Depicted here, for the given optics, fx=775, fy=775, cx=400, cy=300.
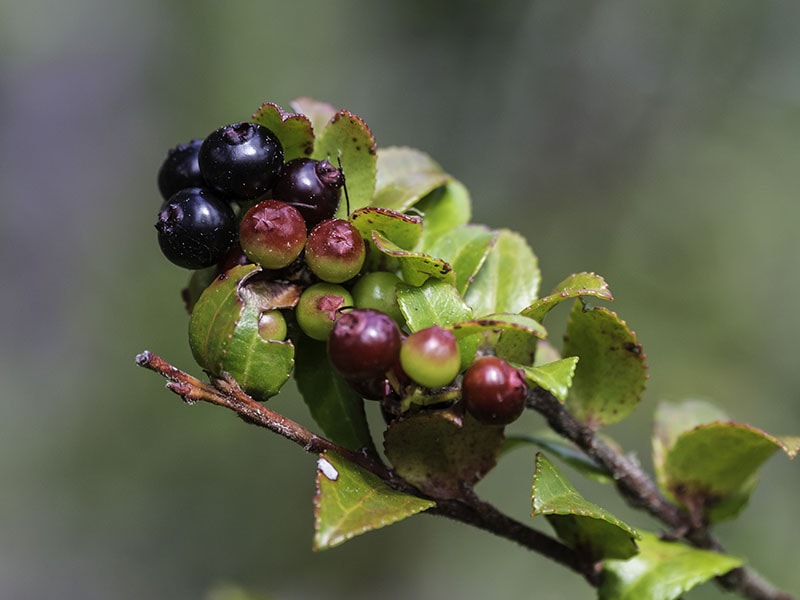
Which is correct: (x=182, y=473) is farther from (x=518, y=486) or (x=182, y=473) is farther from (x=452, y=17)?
(x=452, y=17)

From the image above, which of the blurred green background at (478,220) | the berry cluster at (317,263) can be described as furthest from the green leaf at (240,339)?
the blurred green background at (478,220)

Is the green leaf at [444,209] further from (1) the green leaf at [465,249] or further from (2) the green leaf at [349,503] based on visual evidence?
(2) the green leaf at [349,503]

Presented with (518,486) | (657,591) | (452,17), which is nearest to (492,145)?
(452,17)

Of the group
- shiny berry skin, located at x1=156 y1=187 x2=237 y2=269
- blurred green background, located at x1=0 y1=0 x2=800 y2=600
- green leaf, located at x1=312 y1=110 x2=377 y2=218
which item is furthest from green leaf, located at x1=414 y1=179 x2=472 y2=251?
blurred green background, located at x1=0 y1=0 x2=800 y2=600

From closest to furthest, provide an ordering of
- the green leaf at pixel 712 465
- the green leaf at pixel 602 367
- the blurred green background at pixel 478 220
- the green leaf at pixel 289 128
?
the green leaf at pixel 289 128 → the green leaf at pixel 602 367 → the green leaf at pixel 712 465 → the blurred green background at pixel 478 220

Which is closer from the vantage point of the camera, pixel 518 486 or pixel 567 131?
pixel 518 486

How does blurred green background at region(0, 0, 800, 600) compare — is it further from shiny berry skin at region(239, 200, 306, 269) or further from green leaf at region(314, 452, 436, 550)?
shiny berry skin at region(239, 200, 306, 269)

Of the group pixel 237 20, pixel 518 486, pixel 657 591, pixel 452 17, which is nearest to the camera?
pixel 657 591
